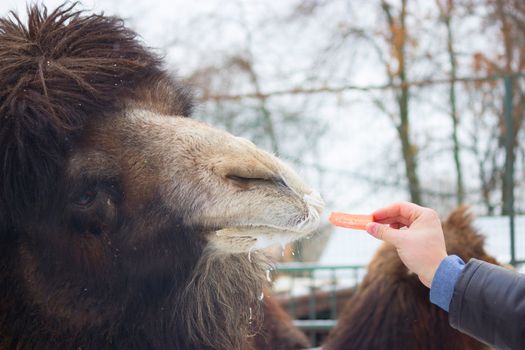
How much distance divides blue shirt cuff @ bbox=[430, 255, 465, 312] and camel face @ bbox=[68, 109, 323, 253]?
39 centimetres

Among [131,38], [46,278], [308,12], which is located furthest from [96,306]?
[308,12]

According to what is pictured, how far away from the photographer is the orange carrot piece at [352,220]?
2.08 meters

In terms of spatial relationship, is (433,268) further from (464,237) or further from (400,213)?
(464,237)

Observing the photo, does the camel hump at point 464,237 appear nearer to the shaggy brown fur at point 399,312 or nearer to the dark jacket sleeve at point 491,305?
the shaggy brown fur at point 399,312

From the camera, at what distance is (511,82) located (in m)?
6.32

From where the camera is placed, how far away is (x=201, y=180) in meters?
1.89

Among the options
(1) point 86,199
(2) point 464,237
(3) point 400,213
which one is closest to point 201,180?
(1) point 86,199

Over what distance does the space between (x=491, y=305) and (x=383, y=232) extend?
0.39m

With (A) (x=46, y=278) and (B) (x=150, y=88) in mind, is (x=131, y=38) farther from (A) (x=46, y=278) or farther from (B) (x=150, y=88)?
(A) (x=46, y=278)

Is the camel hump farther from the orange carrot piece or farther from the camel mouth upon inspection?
the camel mouth

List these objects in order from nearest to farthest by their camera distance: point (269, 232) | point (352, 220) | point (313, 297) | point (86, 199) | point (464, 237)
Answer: point (269, 232) < point (86, 199) < point (352, 220) < point (464, 237) < point (313, 297)

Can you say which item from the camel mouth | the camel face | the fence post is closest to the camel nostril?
the camel face

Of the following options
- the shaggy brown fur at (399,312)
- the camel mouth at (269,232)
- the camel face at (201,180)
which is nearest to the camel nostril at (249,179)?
the camel face at (201,180)

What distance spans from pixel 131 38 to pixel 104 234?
2.86 ft
